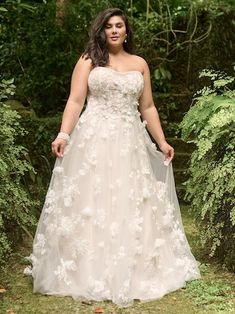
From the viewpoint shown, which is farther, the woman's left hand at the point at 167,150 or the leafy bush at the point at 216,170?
the woman's left hand at the point at 167,150

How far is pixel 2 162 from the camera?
404 cm

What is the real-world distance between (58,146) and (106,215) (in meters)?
0.65

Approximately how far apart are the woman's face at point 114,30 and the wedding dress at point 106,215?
267 millimetres

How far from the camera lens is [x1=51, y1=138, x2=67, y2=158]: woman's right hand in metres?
4.02

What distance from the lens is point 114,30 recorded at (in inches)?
164

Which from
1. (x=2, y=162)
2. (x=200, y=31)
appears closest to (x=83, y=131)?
(x=2, y=162)

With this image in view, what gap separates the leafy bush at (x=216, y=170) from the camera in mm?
4223

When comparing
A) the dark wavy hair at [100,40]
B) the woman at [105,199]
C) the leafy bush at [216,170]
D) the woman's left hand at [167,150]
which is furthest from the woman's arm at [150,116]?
the dark wavy hair at [100,40]

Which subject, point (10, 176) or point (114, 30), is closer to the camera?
point (114, 30)

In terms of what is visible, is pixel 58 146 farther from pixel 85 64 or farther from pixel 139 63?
pixel 139 63

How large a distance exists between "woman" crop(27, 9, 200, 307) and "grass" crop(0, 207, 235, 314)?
9cm

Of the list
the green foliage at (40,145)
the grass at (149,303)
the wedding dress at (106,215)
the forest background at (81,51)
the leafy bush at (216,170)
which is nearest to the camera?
the grass at (149,303)

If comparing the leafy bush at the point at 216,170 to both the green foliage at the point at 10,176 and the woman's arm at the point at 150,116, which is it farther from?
the green foliage at the point at 10,176

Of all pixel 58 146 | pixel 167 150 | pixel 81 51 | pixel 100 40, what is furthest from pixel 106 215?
pixel 81 51
